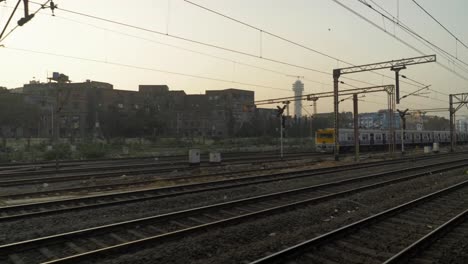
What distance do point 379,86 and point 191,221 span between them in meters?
32.4

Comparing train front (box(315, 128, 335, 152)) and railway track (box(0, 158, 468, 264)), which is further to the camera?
train front (box(315, 128, 335, 152))

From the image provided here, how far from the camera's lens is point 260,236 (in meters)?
8.85

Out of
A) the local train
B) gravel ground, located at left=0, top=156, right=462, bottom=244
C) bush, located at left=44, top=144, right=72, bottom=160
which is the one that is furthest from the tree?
gravel ground, located at left=0, top=156, right=462, bottom=244

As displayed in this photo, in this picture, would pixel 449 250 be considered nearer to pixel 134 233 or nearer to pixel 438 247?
pixel 438 247

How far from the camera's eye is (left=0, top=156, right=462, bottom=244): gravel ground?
9.09 m

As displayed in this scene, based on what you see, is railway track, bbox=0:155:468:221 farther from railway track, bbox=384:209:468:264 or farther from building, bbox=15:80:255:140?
building, bbox=15:80:255:140

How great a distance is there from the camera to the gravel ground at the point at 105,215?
9.09 metres

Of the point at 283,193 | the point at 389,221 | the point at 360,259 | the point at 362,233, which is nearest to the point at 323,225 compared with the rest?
the point at 362,233

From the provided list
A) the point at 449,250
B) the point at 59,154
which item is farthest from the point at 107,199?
the point at 59,154

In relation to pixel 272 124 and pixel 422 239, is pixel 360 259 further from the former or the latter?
pixel 272 124

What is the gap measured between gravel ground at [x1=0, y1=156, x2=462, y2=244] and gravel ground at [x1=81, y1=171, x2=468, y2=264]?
2642 mm

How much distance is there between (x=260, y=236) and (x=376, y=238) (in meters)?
2.43

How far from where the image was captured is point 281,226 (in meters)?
9.80

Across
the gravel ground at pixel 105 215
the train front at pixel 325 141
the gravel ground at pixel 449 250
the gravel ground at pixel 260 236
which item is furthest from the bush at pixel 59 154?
the gravel ground at pixel 449 250
